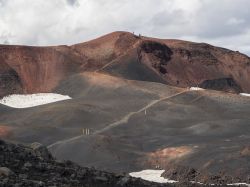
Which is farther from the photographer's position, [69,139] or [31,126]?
[31,126]

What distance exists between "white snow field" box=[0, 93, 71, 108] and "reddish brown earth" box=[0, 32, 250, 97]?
7.11 feet

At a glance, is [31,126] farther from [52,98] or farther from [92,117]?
[52,98]

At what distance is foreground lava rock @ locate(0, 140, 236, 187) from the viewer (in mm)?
18000

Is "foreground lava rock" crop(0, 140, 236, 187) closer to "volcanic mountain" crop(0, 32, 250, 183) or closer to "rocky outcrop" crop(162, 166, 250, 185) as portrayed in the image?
"rocky outcrop" crop(162, 166, 250, 185)

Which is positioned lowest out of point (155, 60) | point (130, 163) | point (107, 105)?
point (130, 163)

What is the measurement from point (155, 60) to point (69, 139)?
46.5 m

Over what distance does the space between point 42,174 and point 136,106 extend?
5739 cm

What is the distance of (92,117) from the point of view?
72125mm

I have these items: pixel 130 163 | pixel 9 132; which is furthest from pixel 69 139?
pixel 130 163

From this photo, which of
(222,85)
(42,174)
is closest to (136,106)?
(222,85)

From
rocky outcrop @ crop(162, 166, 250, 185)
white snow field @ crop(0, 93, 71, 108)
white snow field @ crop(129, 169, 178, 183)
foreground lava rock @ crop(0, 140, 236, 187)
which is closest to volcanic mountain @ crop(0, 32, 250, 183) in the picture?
rocky outcrop @ crop(162, 166, 250, 185)

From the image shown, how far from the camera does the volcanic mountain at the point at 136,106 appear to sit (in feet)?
167

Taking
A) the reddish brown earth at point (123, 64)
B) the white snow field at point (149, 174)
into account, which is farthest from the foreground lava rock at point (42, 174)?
the reddish brown earth at point (123, 64)

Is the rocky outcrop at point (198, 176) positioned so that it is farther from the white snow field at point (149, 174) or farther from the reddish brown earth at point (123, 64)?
the reddish brown earth at point (123, 64)
